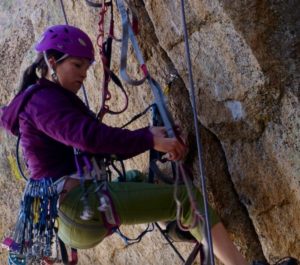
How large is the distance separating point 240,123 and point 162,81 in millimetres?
684

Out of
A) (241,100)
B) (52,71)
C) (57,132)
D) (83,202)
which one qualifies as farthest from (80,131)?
(241,100)

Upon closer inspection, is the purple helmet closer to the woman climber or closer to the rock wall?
the woman climber

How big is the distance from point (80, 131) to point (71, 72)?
1.65 feet

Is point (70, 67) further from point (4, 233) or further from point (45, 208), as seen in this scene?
point (4, 233)

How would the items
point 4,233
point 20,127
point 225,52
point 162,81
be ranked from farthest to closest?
1. point 4,233
2. point 162,81
3. point 225,52
4. point 20,127

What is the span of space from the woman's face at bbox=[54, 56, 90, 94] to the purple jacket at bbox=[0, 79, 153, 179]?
89 millimetres

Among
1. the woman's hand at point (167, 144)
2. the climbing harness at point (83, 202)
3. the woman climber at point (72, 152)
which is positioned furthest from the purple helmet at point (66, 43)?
the woman's hand at point (167, 144)

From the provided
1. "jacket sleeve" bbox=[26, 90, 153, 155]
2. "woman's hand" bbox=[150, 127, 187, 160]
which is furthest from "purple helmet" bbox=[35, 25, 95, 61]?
"woman's hand" bbox=[150, 127, 187, 160]

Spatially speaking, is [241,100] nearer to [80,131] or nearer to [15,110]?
[80,131]

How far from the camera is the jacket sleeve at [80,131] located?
128 inches

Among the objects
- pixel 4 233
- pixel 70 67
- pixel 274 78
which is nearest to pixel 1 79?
pixel 4 233

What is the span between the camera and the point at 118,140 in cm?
327

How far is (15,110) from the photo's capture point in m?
3.50

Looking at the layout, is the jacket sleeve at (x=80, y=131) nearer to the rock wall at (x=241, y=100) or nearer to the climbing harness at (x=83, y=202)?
the climbing harness at (x=83, y=202)
